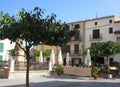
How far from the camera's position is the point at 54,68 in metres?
28.6

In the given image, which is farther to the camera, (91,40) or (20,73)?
(91,40)

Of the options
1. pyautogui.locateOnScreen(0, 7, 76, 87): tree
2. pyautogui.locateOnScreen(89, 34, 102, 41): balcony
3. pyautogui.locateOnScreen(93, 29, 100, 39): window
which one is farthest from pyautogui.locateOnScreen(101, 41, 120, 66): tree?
pyautogui.locateOnScreen(0, 7, 76, 87): tree

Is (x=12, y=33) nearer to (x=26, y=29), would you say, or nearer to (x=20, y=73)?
(x=26, y=29)

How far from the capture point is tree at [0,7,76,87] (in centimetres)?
1152

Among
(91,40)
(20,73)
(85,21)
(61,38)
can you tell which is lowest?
(20,73)

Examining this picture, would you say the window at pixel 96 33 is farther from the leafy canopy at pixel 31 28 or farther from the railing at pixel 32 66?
the leafy canopy at pixel 31 28

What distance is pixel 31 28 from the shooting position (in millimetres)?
11555

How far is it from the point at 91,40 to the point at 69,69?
24329 mm

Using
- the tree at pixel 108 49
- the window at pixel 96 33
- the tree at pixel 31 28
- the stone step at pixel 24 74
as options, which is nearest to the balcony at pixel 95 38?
the window at pixel 96 33

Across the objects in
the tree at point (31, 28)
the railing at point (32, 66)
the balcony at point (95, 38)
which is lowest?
the railing at point (32, 66)

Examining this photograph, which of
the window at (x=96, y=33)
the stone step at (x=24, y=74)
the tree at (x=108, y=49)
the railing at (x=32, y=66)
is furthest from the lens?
the window at (x=96, y=33)

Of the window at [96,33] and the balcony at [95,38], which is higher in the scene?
the window at [96,33]

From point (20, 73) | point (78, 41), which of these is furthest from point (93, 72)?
point (78, 41)

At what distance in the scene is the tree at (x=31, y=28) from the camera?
453 inches
